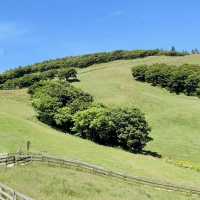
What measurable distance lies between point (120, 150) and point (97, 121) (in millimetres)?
7681

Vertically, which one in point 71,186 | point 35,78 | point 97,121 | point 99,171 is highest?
point 71,186

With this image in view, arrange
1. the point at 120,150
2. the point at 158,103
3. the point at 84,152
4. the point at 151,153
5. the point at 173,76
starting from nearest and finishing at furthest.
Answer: the point at 84,152, the point at 120,150, the point at 151,153, the point at 158,103, the point at 173,76

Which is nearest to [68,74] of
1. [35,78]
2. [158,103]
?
[35,78]

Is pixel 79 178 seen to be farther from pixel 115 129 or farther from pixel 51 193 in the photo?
pixel 115 129

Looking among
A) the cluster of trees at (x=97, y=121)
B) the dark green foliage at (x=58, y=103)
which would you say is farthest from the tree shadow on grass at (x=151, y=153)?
the dark green foliage at (x=58, y=103)

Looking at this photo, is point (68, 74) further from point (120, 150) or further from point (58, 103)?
point (120, 150)

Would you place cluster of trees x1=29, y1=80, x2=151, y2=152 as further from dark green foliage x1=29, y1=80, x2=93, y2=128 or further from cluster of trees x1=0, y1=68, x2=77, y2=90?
cluster of trees x1=0, y1=68, x2=77, y2=90

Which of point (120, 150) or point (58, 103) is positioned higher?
point (58, 103)

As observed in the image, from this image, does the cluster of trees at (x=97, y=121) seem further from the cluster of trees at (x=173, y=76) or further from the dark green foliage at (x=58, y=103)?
the cluster of trees at (x=173, y=76)

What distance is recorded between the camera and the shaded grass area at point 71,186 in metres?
38.3

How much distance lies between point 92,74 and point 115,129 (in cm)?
8114

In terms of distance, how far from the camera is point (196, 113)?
120 meters

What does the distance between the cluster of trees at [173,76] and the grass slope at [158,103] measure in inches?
113

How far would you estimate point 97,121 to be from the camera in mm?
87688
